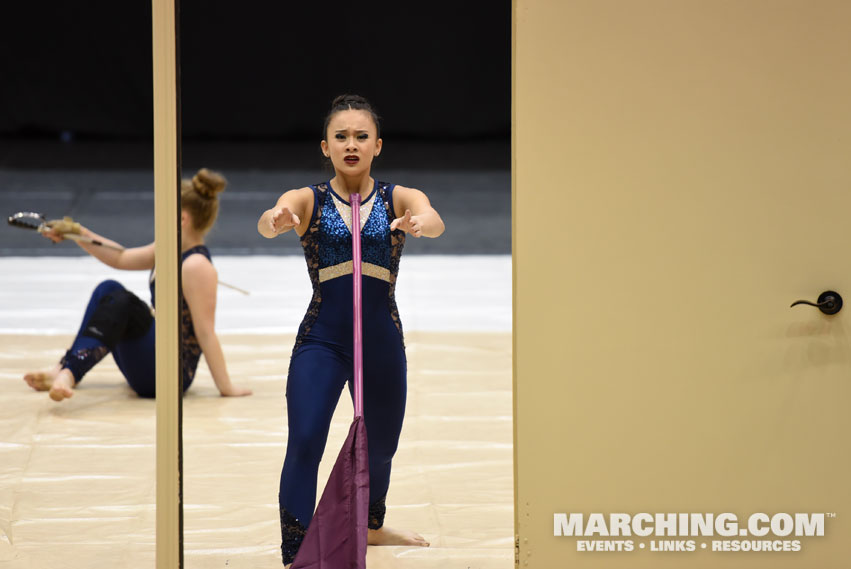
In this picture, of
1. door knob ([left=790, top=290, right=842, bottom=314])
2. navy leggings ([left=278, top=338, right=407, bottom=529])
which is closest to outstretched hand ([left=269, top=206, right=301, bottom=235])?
navy leggings ([left=278, top=338, right=407, bottom=529])

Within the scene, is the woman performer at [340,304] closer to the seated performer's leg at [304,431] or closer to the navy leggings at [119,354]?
the seated performer's leg at [304,431]

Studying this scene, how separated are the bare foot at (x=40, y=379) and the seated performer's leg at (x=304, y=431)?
2075 millimetres

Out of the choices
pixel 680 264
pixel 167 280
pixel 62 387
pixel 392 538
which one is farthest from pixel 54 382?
pixel 680 264

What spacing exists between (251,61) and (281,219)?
9.34m

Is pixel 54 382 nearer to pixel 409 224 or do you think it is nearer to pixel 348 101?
pixel 348 101

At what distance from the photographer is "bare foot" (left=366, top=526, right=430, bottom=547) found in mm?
2801

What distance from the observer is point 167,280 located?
7.21 feet

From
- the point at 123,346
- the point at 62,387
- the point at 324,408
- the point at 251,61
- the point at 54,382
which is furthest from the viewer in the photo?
the point at 251,61

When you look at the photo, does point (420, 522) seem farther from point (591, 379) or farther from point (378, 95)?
point (378, 95)

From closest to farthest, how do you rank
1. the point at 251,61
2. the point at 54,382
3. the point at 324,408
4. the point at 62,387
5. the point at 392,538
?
the point at 324,408
the point at 392,538
the point at 62,387
the point at 54,382
the point at 251,61

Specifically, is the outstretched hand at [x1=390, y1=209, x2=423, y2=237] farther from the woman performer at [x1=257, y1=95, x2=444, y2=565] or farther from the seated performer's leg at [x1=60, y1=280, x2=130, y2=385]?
the seated performer's leg at [x1=60, y1=280, x2=130, y2=385]

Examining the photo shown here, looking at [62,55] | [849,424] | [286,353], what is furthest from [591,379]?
[62,55]

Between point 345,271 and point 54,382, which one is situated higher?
point 345,271

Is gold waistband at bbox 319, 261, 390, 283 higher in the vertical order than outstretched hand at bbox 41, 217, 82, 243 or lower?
lower
